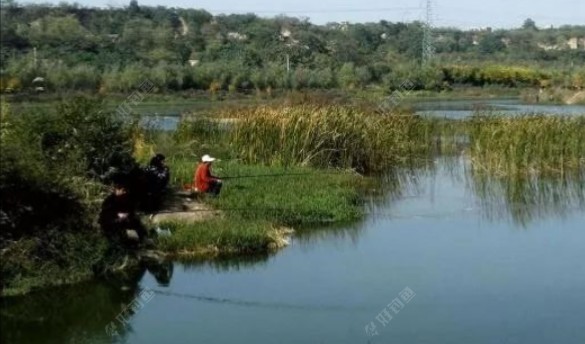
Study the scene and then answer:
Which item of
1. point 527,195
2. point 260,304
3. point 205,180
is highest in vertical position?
point 205,180

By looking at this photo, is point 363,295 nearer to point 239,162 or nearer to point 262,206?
point 262,206

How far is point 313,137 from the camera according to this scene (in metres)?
18.5

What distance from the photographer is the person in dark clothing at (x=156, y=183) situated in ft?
40.5

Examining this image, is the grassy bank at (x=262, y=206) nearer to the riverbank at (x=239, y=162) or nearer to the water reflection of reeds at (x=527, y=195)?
the riverbank at (x=239, y=162)

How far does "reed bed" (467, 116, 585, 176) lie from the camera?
19016 millimetres

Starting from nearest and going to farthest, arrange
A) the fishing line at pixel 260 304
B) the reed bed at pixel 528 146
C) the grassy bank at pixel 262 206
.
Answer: the fishing line at pixel 260 304 → the grassy bank at pixel 262 206 → the reed bed at pixel 528 146

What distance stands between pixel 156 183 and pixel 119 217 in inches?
81.9

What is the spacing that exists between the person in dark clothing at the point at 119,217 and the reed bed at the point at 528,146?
9913 millimetres

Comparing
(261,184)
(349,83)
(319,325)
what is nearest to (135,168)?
(261,184)

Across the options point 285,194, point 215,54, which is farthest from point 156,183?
point 215,54

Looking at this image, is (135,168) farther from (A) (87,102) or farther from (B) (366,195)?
(B) (366,195)

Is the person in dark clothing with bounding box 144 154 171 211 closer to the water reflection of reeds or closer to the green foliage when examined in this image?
the green foliage

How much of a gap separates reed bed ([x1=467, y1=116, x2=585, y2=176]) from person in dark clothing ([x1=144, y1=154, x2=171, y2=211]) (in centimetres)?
824

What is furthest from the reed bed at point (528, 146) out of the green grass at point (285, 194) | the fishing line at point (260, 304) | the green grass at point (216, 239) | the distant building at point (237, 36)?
the distant building at point (237, 36)
